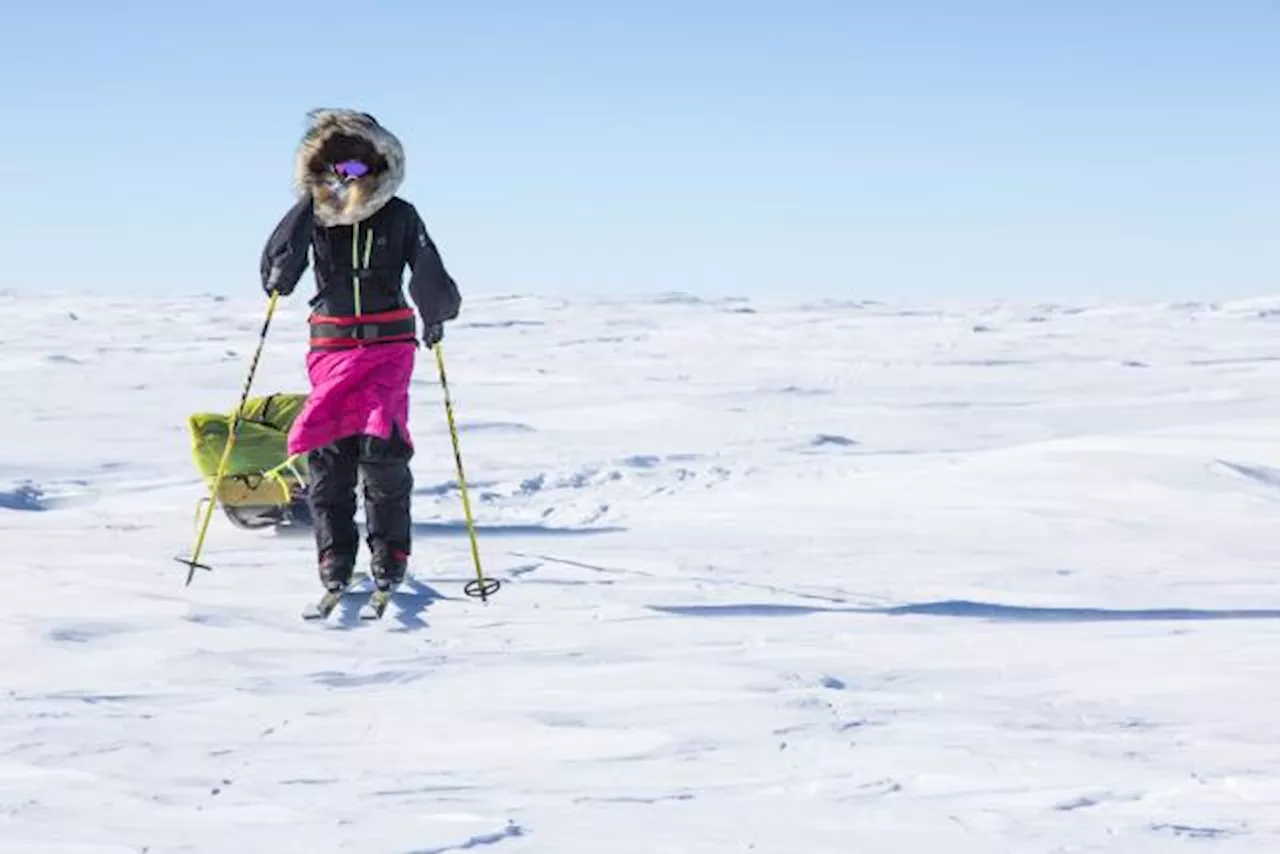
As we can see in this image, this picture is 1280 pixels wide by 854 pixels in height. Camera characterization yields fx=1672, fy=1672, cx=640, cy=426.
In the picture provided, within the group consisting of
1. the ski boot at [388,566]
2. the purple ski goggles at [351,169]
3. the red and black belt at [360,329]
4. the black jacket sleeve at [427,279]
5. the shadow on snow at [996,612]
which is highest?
the purple ski goggles at [351,169]

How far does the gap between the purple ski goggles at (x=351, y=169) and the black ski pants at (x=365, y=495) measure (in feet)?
2.91

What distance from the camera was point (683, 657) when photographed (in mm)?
4715

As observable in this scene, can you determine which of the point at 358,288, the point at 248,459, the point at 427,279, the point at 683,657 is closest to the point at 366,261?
the point at 358,288

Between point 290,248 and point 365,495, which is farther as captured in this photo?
point 365,495

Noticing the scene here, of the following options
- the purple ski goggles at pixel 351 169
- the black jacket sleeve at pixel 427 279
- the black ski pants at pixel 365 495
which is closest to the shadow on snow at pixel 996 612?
the black ski pants at pixel 365 495

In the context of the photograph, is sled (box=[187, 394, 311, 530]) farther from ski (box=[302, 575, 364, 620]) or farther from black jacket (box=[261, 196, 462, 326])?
black jacket (box=[261, 196, 462, 326])

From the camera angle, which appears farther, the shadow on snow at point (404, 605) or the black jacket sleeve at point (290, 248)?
the black jacket sleeve at point (290, 248)

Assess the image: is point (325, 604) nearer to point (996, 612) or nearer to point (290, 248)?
point (290, 248)

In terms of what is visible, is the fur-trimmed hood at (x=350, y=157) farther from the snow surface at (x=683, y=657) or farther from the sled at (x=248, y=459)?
the sled at (x=248, y=459)

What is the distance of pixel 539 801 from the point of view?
10.6 ft

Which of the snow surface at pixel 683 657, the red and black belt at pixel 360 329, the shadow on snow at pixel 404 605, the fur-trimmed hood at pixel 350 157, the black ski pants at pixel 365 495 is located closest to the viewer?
the snow surface at pixel 683 657

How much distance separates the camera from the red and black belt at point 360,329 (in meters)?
5.56

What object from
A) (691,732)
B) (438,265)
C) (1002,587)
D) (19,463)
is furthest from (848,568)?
(19,463)

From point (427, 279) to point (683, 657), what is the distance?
5.40 ft
